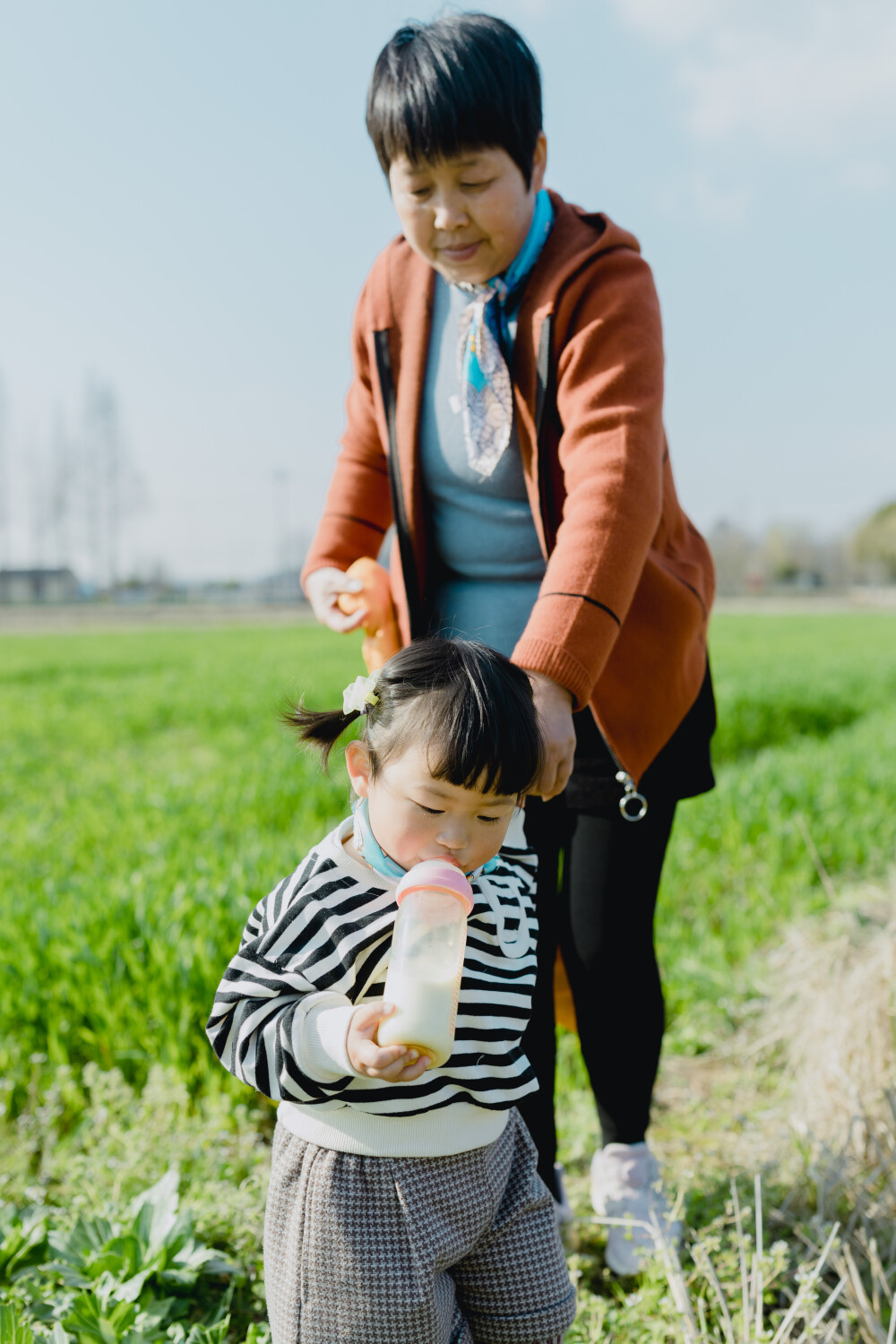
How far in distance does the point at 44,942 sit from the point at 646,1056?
5.65 ft

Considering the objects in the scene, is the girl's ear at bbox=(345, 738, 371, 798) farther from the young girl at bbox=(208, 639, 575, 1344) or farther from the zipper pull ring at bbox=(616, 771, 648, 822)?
the zipper pull ring at bbox=(616, 771, 648, 822)

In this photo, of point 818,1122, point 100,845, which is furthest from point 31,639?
point 818,1122

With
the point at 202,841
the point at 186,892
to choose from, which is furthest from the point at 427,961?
the point at 202,841

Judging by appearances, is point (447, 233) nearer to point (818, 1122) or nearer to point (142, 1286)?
point (142, 1286)

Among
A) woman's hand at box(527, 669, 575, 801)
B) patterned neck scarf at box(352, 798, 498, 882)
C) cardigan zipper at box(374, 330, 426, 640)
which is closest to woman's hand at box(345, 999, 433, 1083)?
patterned neck scarf at box(352, 798, 498, 882)

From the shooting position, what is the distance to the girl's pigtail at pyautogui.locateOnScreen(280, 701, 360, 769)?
4.27ft

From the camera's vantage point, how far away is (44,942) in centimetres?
283

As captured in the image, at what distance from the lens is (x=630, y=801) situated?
174cm

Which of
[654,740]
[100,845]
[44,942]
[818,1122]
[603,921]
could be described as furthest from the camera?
[100,845]

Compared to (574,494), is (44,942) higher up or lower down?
lower down

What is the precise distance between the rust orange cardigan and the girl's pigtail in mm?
260

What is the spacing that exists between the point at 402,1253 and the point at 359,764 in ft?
1.73

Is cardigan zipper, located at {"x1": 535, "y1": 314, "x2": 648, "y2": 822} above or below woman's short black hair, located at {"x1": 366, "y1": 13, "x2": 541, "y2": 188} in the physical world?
below

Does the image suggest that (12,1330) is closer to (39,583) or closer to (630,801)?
(630,801)
